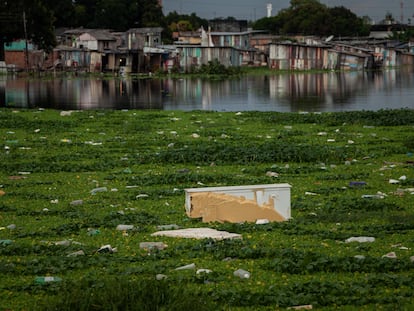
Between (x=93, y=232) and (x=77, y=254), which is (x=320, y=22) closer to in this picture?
(x=93, y=232)

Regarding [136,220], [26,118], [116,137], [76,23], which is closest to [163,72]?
[76,23]

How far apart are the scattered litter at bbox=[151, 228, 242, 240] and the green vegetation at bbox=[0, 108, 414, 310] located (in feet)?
0.54

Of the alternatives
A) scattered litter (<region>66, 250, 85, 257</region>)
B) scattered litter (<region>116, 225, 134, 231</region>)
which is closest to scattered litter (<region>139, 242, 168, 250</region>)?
scattered litter (<region>66, 250, 85, 257</region>)

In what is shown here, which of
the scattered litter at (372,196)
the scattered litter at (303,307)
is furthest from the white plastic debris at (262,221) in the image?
the scattered litter at (303,307)

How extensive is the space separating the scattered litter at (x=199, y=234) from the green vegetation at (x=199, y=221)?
0.17 m

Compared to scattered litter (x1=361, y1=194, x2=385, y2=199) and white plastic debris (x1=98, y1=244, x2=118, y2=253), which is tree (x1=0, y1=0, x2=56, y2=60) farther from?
white plastic debris (x1=98, y1=244, x2=118, y2=253)

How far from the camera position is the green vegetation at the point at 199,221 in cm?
611

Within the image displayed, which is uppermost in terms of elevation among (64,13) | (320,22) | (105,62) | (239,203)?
(64,13)

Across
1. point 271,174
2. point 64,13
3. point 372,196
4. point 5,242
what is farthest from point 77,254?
point 64,13

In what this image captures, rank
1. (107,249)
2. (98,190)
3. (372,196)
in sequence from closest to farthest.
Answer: (107,249) < (372,196) < (98,190)

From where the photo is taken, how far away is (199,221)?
9125mm

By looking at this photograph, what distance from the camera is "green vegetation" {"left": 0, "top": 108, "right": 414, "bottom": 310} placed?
6109mm

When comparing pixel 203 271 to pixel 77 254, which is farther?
pixel 77 254

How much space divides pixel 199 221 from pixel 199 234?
85cm
